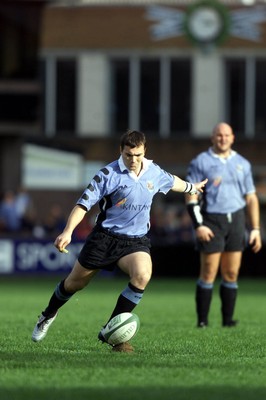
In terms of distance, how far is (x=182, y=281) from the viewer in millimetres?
28672

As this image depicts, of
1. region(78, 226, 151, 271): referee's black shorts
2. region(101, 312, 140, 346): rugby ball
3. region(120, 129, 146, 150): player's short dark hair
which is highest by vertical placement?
region(120, 129, 146, 150): player's short dark hair

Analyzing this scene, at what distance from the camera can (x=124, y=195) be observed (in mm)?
11055

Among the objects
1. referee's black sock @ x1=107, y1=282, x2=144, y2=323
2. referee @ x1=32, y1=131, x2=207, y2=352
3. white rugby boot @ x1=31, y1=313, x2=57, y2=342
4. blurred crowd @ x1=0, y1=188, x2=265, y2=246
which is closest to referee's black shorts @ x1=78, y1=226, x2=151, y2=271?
referee @ x1=32, y1=131, x2=207, y2=352

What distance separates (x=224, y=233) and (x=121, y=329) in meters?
4.10

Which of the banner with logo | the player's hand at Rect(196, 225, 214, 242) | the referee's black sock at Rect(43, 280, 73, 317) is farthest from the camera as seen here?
the banner with logo

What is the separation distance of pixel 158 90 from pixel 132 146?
107ft

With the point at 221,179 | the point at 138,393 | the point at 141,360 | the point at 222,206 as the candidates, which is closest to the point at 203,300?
the point at 222,206

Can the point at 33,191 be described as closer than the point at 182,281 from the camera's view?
No

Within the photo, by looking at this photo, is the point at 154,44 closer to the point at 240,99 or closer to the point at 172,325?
the point at 240,99

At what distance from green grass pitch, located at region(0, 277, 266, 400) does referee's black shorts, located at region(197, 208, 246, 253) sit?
0.87m

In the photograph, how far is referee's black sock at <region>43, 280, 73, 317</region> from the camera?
1141 cm

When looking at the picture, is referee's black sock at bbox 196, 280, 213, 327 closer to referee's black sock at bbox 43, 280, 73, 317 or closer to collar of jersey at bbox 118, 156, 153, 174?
referee's black sock at bbox 43, 280, 73, 317

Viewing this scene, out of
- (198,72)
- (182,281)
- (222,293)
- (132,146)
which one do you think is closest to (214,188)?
(222,293)

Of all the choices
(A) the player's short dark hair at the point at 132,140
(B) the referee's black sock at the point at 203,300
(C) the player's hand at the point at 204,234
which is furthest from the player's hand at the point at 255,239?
(A) the player's short dark hair at the point at 132,140
